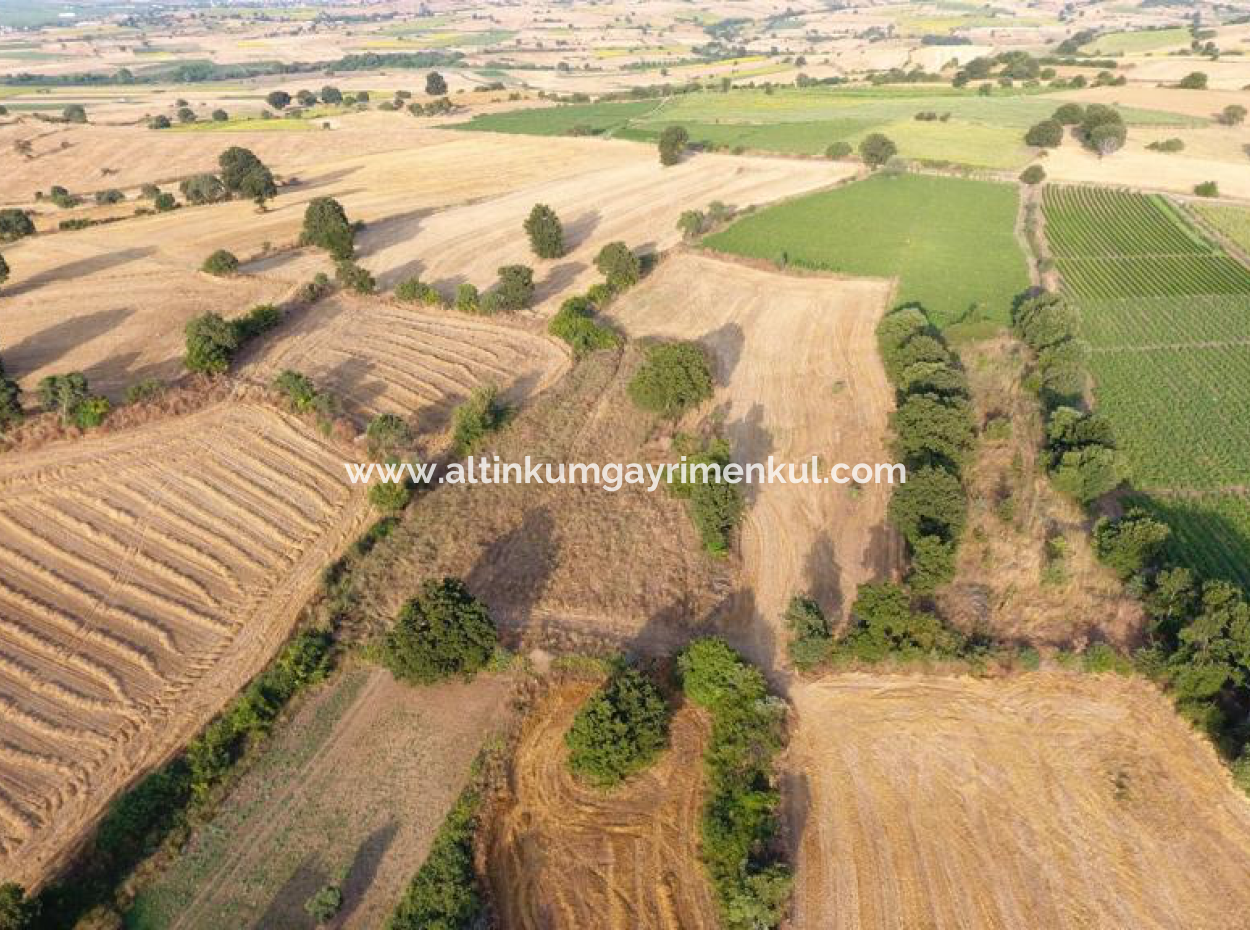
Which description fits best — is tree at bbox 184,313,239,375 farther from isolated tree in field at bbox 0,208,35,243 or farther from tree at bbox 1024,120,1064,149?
tree at bbox 1024,120,1064,149

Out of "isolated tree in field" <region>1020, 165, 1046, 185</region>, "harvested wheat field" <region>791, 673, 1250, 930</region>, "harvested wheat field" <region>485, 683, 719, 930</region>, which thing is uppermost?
"isolated tree in field" <region>1020, 165, 1046, 185</region>

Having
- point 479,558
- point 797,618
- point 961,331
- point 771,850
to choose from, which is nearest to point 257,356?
point 479,558

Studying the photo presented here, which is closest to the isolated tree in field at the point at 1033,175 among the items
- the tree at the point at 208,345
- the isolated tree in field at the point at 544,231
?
the isolated tree in field at the point at 544,231

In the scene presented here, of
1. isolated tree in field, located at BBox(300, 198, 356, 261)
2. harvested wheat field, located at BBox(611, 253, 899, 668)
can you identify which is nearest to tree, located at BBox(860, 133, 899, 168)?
harvested wheat field, located at BBox(611, 253, 899, 668)

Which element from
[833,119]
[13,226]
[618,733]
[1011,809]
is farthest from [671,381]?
[833,119]

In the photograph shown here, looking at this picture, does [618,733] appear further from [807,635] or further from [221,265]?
[221,265]
